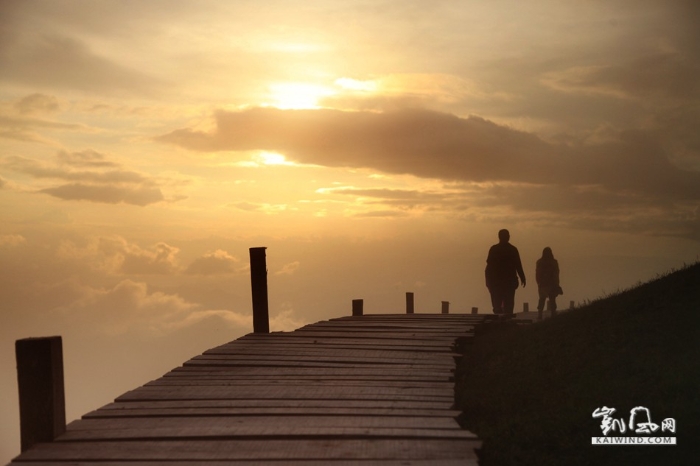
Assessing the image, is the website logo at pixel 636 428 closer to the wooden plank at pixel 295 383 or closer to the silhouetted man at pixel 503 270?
the wooden plank at pixel 295 383

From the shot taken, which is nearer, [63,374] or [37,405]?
[37,405]

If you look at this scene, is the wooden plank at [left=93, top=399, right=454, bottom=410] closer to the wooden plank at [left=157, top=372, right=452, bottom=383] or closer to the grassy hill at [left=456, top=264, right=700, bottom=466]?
the grassy hill at [left=456, top=264, right=700, bottom=466]

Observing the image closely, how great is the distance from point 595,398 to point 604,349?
185cm

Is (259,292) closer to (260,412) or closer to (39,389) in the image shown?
(260,412)

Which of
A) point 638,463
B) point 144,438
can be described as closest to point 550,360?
point 638,463

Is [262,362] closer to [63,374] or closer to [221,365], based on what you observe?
[221,365]

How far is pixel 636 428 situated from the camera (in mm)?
7609

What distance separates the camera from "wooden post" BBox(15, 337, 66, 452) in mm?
6473

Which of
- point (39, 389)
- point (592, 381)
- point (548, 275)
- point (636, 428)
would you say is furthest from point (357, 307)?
point (39, 389)

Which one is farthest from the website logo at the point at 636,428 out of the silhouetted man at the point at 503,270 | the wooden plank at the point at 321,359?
the silhouetted man at the point at 503,270

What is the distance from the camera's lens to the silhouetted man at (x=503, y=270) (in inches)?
741

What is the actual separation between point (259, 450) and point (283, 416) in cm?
118

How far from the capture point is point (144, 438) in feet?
21.0

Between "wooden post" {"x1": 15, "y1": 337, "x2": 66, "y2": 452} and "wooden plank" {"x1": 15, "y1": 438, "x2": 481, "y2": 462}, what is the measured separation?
25cm
